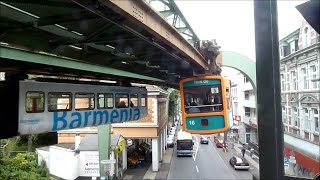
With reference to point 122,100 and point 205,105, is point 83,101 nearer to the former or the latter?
point 122,100

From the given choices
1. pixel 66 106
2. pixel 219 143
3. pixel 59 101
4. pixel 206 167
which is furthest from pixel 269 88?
pixel 219 143

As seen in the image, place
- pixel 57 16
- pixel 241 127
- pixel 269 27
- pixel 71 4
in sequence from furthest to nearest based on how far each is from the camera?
pixel 241 127 → pixel 57 16 → pixel 71 4 → pixel 269 27

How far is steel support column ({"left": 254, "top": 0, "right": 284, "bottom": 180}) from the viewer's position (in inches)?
135

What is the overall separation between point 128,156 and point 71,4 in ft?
81.3

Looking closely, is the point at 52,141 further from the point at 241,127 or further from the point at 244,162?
the point at 241,127

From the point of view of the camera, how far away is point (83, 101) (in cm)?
1005

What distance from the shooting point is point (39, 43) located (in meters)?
6.35

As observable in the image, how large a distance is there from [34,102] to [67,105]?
4.22 ft

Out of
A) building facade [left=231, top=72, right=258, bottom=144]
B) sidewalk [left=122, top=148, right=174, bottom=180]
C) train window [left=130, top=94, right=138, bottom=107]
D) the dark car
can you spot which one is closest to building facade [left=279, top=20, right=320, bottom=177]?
train window [left=130, top=94, right=138, bottom=107]

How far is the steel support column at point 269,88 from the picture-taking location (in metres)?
3.42

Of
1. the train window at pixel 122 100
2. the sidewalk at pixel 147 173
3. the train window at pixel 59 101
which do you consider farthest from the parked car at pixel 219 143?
the train window at pixel 59 101

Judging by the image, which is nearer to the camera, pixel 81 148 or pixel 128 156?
pixel 81 148

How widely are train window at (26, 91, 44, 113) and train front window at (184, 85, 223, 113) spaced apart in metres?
4.94

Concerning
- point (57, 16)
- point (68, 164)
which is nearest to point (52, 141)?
point (57, 16)
